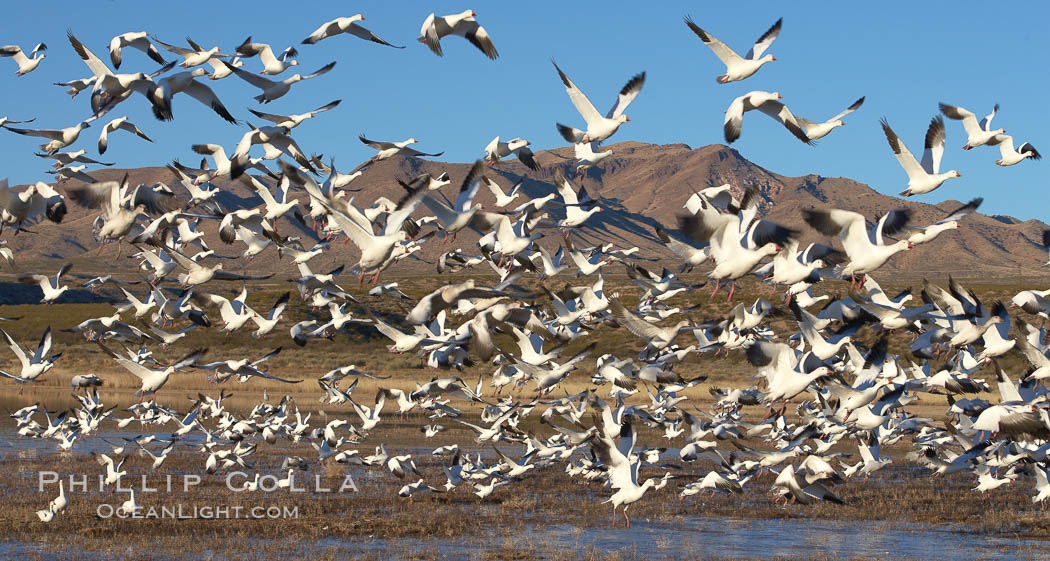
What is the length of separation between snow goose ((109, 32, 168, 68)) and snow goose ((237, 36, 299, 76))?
124 cm

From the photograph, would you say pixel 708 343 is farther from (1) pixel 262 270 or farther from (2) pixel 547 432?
(1) pixel 262 270

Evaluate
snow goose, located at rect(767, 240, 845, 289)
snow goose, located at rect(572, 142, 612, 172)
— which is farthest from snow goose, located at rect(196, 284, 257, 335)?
snow goose, located at rect(767, 240, 845, 289)

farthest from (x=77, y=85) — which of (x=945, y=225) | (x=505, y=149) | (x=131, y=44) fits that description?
(x=945, y=225)

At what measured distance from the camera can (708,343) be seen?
17438 millimetres

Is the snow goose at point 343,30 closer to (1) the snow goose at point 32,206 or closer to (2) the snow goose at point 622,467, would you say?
(1) the snow goose at point 32,206

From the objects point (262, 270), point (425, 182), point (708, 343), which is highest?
point (262, 270)

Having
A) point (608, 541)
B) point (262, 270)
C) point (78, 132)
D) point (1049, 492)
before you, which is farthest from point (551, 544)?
point (262, 270)

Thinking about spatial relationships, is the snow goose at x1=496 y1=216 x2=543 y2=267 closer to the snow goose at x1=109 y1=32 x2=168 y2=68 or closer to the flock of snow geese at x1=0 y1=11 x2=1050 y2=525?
the flock of snow geese at x1=0 y1=11 x2=1050 y2=525

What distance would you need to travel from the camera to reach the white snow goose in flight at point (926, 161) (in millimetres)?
14664

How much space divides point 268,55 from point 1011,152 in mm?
11868

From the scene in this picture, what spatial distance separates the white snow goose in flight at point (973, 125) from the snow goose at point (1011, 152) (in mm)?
128

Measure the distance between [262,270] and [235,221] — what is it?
545 feet

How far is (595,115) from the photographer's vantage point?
51.2 ft

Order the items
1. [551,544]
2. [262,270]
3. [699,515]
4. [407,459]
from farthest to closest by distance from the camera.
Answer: [262,270] → [407,459] → [699,515] → [551,544]
